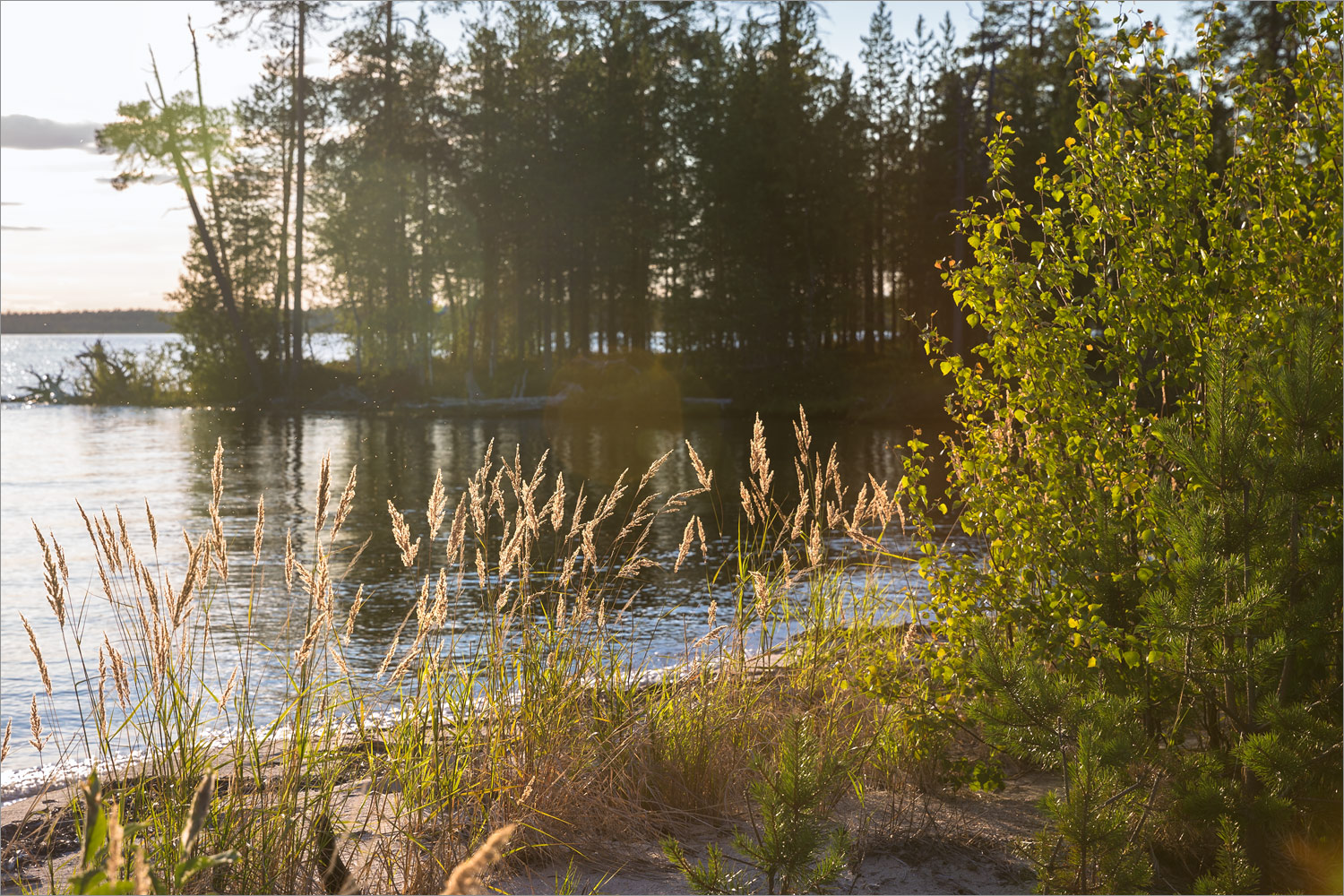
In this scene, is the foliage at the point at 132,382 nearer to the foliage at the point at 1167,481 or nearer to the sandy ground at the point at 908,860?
the sandy ground at the point at 908,860

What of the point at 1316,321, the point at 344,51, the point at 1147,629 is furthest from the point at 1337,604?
the point at 344,51

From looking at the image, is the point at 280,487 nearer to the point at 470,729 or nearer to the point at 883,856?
the point at 470,729

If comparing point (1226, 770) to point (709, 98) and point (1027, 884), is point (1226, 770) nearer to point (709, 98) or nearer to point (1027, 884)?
point (1027, 884)

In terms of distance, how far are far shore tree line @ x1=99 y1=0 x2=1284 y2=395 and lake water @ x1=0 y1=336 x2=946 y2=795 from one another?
5.82 m

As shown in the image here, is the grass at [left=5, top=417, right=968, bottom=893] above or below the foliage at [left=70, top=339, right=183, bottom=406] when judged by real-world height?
below

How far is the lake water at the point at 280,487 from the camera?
825cm

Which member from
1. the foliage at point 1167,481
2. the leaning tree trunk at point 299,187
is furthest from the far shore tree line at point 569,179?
the foliage at point 1167,481

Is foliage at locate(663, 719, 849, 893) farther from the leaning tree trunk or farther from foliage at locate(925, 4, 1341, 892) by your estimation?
the leaning tree trunk

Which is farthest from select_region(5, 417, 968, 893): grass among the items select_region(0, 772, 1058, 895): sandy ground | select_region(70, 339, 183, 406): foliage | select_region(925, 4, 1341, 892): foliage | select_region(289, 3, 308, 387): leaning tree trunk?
select_region(70, 339, 183, 406): foliage

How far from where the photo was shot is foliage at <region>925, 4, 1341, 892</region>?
311cm

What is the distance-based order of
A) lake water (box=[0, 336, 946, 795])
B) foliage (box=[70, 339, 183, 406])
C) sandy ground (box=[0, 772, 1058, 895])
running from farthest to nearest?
foliage (box=[70, 339, 183, 406]), lake water (box=[0, 336, 946, 795]), sandy ground (box=[0, 772, 1058, 895])

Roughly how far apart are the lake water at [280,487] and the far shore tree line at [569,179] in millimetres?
5824

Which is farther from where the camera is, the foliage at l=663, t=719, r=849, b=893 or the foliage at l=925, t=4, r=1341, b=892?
the foliage at l=925, t=4, r=1341, b=892

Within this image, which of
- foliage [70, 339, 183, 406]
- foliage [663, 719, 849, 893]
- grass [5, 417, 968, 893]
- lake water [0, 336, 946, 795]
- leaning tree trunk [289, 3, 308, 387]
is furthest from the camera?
foliage [70, 339, 183, 406]
